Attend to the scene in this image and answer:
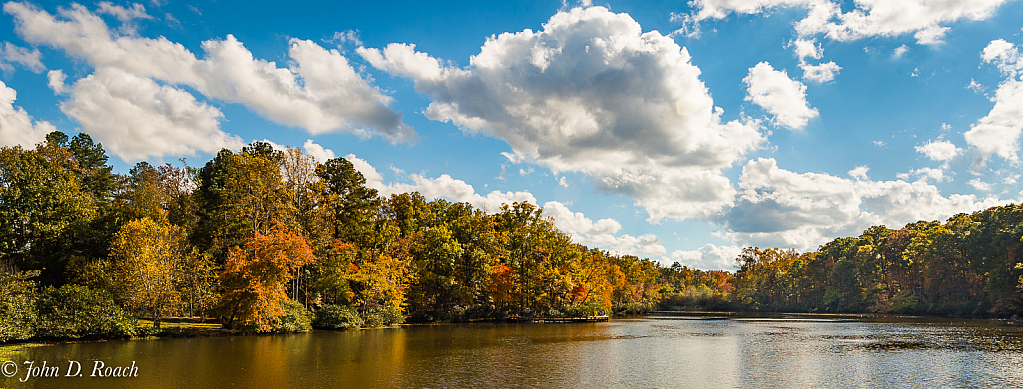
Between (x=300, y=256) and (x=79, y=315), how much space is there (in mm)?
13542

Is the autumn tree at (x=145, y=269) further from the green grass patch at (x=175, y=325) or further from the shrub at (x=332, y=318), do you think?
the shrub at (x=332, y=318)

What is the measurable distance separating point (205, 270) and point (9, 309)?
13.7m

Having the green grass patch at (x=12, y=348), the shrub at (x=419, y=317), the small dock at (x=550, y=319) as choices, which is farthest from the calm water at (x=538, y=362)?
the small dock at (x=550, y=319)

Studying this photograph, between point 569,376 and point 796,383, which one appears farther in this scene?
point 569,376

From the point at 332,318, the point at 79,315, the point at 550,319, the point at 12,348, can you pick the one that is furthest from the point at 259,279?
the point at 550,319

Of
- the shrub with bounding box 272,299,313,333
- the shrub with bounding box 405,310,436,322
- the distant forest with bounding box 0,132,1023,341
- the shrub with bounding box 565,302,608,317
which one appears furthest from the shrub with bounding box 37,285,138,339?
the shrub with bounding box 565,302,608,317

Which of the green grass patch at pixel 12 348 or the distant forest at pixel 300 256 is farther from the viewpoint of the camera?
the distant forest at pixel 300 256

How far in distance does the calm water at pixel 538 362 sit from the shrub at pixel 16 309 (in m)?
2.25

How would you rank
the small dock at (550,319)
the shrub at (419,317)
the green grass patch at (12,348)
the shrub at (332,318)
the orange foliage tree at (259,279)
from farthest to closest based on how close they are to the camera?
1. the small dock at (550,319)
2. the shrub at (419,317)
3. the shrub at (332,318)
4. the orange foliage tree at (259,279)
5. the green grass patch at (12,348)

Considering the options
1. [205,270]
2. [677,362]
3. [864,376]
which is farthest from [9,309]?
[864,376]

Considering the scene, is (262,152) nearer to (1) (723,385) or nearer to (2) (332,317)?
(2) (332,317)

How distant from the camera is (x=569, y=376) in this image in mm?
22156

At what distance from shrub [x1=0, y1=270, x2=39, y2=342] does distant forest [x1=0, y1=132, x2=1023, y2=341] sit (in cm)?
9

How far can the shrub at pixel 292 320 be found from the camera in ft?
143
